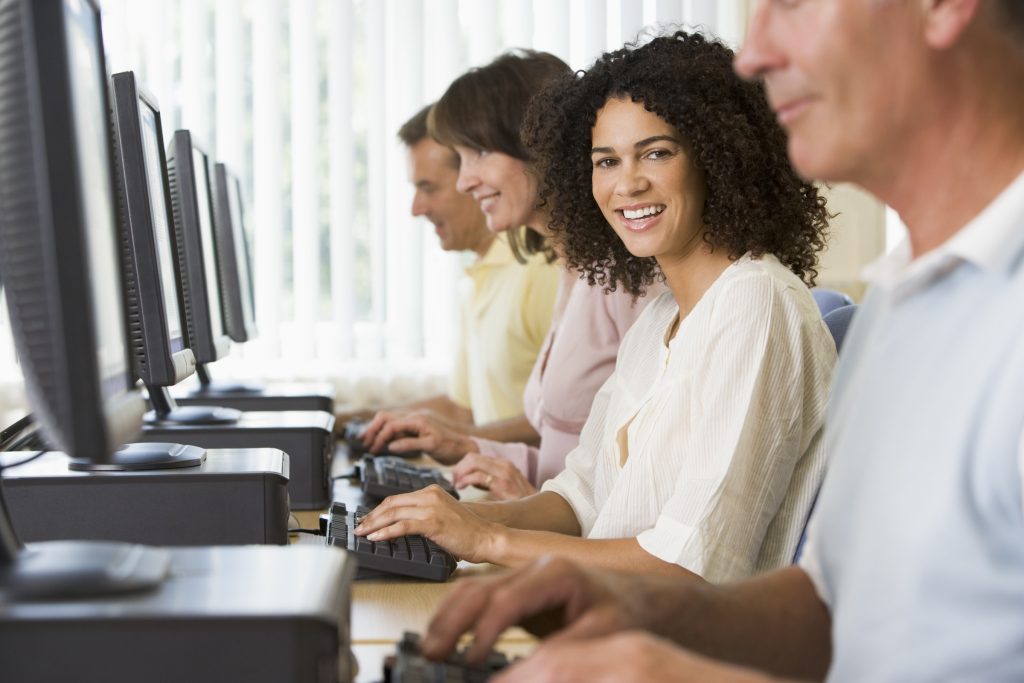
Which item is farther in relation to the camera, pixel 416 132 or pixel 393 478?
pixel 416 132

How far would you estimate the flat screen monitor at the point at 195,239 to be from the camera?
199 centimetres

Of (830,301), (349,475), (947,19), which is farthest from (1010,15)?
(349,475)

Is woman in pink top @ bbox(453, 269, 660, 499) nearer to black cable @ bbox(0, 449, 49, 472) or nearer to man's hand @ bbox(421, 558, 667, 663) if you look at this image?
black cable @ bbox(0, 449, 49, 472)

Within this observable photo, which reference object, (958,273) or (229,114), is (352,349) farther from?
(958,273)

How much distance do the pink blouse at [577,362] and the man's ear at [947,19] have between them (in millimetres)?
1299

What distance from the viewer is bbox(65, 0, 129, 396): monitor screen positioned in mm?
855

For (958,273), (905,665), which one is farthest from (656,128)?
(905,665)

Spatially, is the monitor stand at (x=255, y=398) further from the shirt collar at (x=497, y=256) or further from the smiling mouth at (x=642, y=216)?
the smiling mouth at (x=642, y=216)

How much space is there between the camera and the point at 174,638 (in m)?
0.73

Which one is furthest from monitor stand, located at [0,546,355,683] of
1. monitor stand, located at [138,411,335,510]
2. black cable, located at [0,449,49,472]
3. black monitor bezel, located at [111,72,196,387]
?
monitor stand, located at [138,411,335,510]

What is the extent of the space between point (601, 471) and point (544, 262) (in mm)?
1156

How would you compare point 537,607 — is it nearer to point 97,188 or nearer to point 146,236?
point 97,188

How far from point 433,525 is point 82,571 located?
0.64 meters

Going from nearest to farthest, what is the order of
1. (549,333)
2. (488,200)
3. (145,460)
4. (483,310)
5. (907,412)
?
1. (907,412)
2. (145,460)
3. (549,333)
4. (488,200)
5. (483,310)
